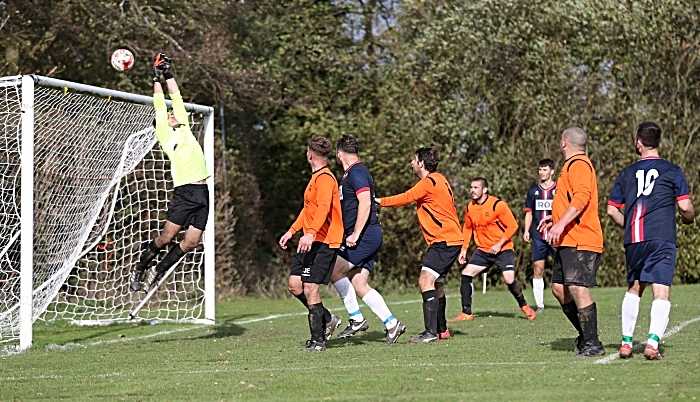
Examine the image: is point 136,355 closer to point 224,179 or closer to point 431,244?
point 431,244

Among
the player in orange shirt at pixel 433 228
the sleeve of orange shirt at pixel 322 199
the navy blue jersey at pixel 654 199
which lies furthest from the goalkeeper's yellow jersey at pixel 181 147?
the navy blue jersey at pixel 654 199

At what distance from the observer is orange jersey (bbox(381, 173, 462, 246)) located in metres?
9.60

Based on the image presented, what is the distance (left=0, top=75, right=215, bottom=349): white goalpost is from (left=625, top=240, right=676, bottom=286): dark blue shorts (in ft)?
20.1

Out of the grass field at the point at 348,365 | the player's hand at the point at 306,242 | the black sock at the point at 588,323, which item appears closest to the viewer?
the grass field at the point at 348,365

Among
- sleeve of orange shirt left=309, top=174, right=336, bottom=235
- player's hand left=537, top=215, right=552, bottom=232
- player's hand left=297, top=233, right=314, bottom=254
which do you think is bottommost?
player's hand left=297, top=233, right=314, bottom=254

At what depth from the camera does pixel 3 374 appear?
26.9ft

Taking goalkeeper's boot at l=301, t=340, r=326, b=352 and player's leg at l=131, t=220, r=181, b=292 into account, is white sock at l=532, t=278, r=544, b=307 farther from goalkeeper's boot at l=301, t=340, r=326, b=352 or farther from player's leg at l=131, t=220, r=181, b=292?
player's leg at l=131, t=220, r=181, b=292

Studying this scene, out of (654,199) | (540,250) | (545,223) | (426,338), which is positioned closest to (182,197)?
(426,338)

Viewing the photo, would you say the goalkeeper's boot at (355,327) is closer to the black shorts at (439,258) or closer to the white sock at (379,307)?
the white sock at (379,307)

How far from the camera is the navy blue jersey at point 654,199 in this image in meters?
7.72

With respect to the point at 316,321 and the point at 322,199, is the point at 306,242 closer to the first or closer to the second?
the point at 322,199

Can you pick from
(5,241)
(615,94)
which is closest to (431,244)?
(5,241)

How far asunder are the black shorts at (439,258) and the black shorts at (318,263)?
3.52 ft

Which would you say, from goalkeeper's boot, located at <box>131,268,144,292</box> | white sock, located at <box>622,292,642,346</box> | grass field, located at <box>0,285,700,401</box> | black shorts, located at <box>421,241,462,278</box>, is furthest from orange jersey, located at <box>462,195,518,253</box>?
white sock, located at <box>622,292,642,346</box>
